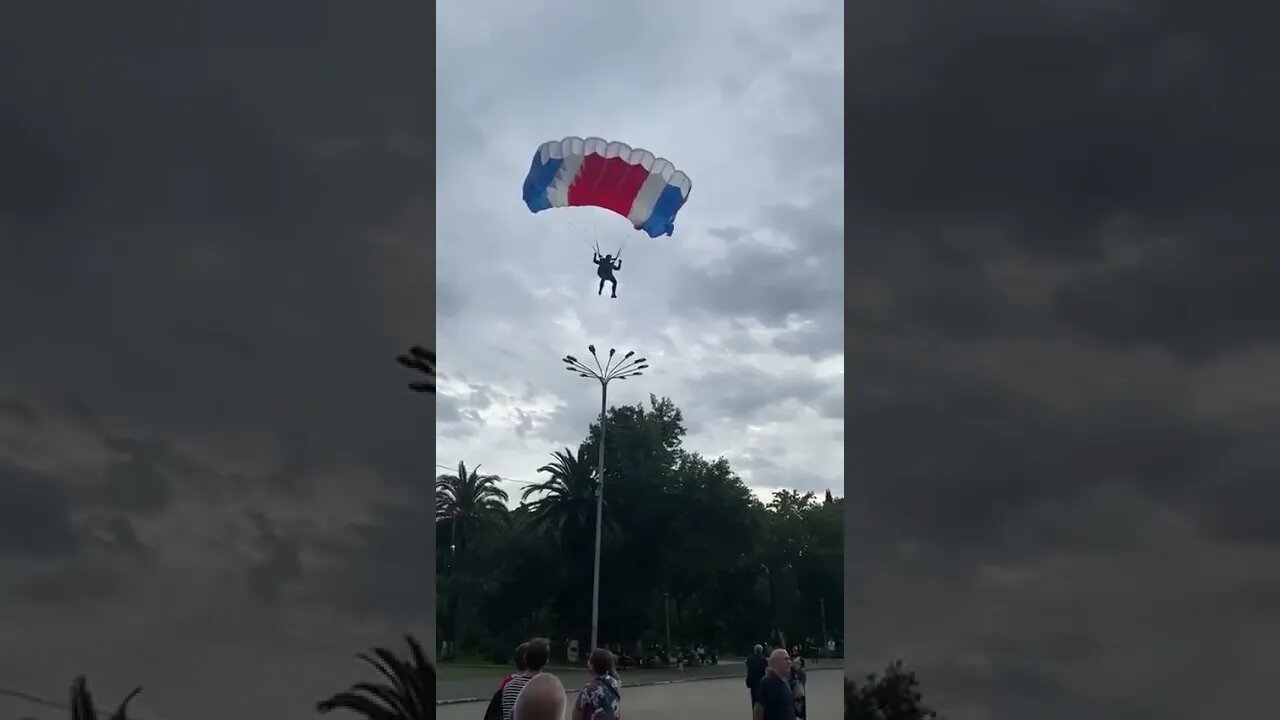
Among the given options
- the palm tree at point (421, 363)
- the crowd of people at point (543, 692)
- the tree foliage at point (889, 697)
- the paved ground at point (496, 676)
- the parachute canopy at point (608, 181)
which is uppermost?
the parachute canopy at point (608, 181)

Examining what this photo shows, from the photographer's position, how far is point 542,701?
2891mm


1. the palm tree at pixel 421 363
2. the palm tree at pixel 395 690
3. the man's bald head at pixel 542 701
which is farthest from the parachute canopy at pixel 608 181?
the man's bald head at pixel 542 701

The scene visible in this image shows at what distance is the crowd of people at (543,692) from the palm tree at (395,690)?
928 millimetres

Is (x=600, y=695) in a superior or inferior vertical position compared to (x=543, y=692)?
inferior

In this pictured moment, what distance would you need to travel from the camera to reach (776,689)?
6.57 meters

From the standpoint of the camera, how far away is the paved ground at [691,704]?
18.1 metres

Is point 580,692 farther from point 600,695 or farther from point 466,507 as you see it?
point 466,507

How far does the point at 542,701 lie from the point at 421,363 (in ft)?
13.1

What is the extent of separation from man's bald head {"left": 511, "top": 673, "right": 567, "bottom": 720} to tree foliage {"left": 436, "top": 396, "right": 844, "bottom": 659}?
33.8 metres

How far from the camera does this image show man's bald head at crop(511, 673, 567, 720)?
A: 2881 mm

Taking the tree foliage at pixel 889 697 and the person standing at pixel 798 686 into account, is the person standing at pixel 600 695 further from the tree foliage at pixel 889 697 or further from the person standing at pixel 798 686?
the person standing at pixel 798 686

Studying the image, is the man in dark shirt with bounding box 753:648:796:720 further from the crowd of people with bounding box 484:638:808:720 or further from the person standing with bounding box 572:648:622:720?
the person standing with bounding box 572:648:622:720

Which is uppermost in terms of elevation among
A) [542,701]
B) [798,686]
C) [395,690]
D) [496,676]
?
[542,701]

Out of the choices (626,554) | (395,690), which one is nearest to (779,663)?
(395,690)
